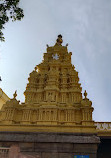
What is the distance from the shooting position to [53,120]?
11797 mm

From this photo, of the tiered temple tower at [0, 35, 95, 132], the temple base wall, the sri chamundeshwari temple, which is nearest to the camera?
the temple base wall

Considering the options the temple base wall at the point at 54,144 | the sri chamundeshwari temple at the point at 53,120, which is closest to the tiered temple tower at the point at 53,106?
the sri chamundeshwari temple at the point at 53,120

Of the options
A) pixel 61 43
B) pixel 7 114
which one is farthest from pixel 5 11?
pixel 61 43

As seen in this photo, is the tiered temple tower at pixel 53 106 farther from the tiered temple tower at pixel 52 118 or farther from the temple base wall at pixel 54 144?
the temple base wall at pixel 54 144

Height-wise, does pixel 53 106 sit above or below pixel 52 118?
above

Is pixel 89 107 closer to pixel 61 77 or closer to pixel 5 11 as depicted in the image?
pixel 61 77

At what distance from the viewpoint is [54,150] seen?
10.0 metres

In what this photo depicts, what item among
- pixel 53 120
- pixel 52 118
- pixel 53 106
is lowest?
pixel 53 120

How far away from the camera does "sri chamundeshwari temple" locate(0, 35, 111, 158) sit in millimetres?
10086

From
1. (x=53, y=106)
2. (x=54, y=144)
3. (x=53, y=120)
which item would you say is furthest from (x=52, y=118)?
(x=54, y=144)

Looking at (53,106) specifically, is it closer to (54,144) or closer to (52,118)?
(52,118)

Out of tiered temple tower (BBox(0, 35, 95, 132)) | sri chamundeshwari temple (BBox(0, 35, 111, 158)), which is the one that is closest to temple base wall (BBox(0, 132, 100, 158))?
sri chamundeshwari temple (BBox(0, 35, 111, 158))

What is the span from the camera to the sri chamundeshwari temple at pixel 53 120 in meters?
10.1

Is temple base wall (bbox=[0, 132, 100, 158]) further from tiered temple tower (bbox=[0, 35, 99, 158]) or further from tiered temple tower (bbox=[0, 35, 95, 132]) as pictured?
tiered temple tower (bbox=[0, 35, 95, 132])
